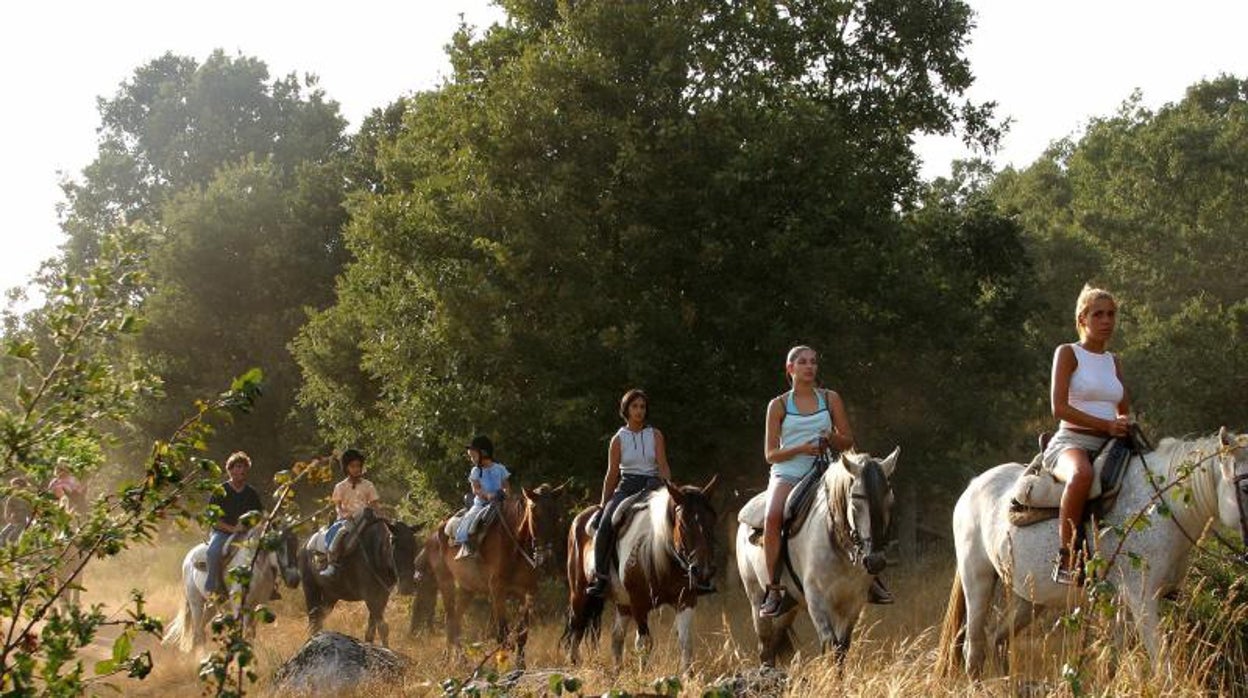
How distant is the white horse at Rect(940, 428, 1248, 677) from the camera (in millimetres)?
8328

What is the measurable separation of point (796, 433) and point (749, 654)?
4034 millimetres

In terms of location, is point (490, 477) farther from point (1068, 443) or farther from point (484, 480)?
point (1068, 443)

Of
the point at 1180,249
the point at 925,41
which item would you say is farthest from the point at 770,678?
the point at 1180,249

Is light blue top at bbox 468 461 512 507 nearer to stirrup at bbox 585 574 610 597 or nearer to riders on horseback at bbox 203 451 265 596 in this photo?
riders on horseback at bbox 203 451 265 596

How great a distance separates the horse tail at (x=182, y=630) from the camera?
1734cm

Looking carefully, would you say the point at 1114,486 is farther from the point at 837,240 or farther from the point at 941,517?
the point at 941,517

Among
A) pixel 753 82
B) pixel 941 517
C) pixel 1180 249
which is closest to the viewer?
pixel 753 82

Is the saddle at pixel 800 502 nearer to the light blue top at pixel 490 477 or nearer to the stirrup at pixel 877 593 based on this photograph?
the stirrup at pixel 877 593

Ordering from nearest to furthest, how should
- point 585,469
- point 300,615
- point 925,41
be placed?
point 585,469, point 300,615, point 925,41

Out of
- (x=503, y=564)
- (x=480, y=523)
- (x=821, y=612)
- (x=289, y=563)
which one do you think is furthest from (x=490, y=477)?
(x=821, y=612)

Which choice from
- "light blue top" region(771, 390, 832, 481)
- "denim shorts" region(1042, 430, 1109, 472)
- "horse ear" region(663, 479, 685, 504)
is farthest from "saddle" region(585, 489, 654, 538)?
"denim shorts" region(1042, 430, 1109, 472)

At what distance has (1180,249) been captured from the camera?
43.1 m

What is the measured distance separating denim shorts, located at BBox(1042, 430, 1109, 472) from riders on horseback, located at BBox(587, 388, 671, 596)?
4.57 meters

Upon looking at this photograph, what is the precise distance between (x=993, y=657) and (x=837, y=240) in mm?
11343
